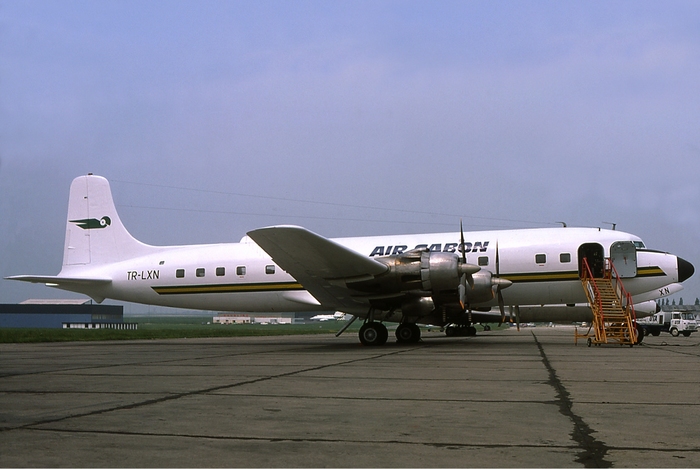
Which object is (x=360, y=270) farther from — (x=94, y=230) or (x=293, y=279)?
(x=94, y=230)

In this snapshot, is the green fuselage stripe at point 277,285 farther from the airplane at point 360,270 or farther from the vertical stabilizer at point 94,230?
the vertical stabilizer at point 94,230

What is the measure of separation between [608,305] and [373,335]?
24.2ft

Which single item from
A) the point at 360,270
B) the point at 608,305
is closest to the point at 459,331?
the point at 608,305

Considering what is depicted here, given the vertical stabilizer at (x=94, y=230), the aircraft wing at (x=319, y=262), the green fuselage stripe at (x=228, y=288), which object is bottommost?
the green fuselage stripe at (x=228, y=288)

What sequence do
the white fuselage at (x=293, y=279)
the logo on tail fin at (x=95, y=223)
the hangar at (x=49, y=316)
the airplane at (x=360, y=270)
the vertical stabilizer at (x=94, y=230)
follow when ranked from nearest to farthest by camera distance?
the airplane at (x=360, y=270)
the white fuselage at (x=293, y=279)
the vertical stabilizer at (x=94, y=230)
the logo on tail fin at (x=95, y=223)
the hangar at (x=49, y=316)

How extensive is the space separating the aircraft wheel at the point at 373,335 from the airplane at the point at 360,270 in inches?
1.2

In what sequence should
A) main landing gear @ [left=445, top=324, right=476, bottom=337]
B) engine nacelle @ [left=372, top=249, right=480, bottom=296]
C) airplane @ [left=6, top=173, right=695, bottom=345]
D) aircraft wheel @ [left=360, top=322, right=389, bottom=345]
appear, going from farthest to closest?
main landing gear @ [left=445, top=324, right=476, bottom=337], aircraft wheel @ [left=360, top=322, right=389, bottom=345], airplane @ [left=6, top=173, right=695, bottom=345], engine nacelle @ [left=372, top=249, right=480, bottom=296]

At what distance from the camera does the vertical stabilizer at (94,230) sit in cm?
2655

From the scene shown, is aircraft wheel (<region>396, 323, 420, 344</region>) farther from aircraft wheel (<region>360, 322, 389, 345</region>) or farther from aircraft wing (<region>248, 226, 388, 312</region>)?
aircraft wing (<region>248, 226, 388, 312</region>)

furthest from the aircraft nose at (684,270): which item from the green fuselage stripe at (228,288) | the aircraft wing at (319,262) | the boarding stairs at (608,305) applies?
the green fuselage stripe at (228,288)

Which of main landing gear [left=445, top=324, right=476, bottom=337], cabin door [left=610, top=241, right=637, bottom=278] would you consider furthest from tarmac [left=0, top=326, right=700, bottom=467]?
main landing gear [left=445, top=324, right=476, bottom=337]

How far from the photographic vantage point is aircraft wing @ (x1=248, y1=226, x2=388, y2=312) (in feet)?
58.3

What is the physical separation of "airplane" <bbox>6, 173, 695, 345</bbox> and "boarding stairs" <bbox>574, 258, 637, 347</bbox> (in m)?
0.46

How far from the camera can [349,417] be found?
690cm
